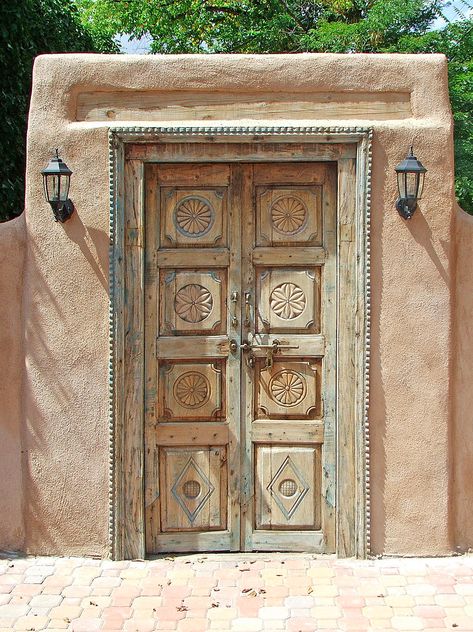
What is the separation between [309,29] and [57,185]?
9595mm

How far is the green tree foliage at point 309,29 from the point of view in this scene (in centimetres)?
959

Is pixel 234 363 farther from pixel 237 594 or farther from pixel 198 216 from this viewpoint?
pixel 237 594

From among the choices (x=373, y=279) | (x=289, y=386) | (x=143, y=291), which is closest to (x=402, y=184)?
(x=373, y=279)

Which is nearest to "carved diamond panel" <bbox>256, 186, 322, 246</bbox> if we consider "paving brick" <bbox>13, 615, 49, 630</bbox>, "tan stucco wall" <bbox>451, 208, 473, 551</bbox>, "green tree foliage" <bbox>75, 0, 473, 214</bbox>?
"tan stucco wall" <bbox>451, 208, 473, 551</bbox>

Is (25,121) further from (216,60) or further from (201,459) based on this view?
(201,459)

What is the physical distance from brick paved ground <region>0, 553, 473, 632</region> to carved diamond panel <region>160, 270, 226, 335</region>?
1.40 meters

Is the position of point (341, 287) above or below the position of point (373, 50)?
below

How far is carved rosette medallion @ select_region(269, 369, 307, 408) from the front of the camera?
15.5ft

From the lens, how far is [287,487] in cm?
476

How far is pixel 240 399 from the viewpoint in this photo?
4.74 metres

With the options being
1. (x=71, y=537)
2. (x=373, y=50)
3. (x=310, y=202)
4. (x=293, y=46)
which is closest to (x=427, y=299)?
(x=310, y=202)

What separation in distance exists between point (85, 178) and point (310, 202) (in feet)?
4.39

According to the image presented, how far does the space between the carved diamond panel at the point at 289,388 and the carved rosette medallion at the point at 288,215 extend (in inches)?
30.7

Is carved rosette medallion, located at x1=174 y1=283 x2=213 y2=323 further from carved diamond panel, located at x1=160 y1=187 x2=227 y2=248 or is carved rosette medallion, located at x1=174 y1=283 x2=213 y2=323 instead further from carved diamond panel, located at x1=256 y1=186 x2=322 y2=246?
carved diamond panel, located at x1=256 y1=186 x2=322 y2=246
